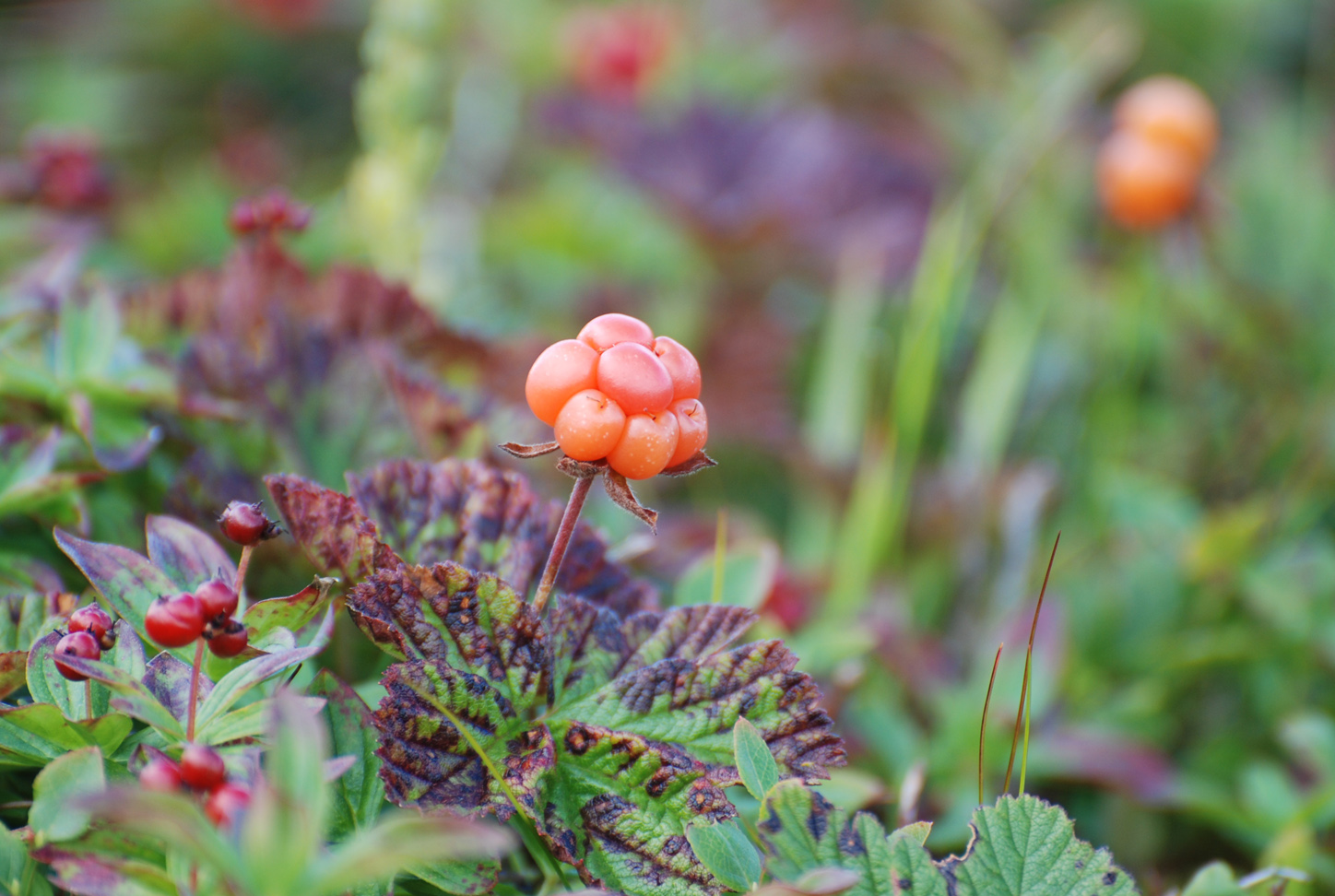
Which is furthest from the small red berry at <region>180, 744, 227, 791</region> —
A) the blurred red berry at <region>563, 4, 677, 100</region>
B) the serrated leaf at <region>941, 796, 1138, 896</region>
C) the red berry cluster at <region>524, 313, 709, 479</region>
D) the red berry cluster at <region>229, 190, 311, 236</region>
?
the blurred red berry at <region>563, 4, 677, 100</region>

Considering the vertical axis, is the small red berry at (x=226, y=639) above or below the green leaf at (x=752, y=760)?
below

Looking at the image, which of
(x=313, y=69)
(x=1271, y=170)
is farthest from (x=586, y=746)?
(x=313, y=69)

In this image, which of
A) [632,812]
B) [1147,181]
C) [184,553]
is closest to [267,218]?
[184,553]

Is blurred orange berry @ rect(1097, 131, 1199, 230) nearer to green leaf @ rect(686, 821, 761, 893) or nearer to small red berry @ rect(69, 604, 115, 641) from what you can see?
green leaf @ rect(686, 821, 761, 893)

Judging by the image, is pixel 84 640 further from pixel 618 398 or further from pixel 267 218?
pixel 267 218

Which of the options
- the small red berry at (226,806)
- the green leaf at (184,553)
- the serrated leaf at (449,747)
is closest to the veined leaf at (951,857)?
the serrated leaf at (449,747)

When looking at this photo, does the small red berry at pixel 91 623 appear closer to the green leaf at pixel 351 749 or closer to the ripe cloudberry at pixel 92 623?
the ripe cloudberry at pixel 92 623
